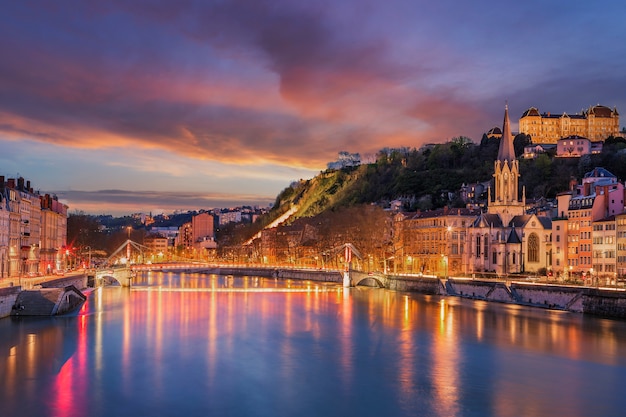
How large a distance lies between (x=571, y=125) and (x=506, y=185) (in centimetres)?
4042

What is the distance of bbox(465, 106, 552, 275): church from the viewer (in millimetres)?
55344

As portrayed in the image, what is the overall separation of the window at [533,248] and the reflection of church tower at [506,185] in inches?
144

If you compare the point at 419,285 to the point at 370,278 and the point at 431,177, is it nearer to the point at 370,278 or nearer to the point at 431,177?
the point at 370,278

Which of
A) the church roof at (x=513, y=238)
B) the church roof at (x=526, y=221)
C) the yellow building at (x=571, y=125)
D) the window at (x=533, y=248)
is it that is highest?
the yellow building at (x=571, y=125)

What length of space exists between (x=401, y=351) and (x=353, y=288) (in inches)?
1237

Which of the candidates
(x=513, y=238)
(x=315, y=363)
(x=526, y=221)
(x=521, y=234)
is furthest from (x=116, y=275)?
(x=315, y=363)

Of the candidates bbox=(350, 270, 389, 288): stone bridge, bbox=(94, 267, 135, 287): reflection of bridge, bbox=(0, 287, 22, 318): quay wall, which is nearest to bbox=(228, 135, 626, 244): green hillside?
bbox=(350, 270, 389, 288): stone bridge

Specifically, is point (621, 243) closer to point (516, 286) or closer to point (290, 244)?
point (516, 286)

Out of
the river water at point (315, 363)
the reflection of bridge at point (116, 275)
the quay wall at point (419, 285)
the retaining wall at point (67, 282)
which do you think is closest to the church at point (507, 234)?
the quay wall at point (419, 285)

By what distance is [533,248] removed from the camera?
5553 cm

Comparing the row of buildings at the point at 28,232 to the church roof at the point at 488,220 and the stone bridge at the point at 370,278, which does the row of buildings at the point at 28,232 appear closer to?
the stone bridge at the point at 370,278

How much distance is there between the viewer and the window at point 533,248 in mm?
55375

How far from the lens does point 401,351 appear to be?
89.9ft

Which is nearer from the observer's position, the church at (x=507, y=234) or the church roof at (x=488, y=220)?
the church at (x=507, y=234)
